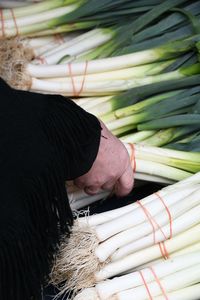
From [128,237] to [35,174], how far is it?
419 mm

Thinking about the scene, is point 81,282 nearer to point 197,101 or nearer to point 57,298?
point 57,298

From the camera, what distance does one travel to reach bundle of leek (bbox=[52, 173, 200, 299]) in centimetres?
154

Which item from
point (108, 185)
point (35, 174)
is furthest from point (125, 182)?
point (35, 174)

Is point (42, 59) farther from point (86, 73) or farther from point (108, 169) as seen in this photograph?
point (108, 169)

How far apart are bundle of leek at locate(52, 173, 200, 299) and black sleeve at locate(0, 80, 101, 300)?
0.14 metres

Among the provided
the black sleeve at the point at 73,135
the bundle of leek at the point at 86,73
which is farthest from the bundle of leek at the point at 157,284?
the bundle of leek at the point at 86,73

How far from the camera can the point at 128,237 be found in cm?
160

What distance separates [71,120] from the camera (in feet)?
4.67

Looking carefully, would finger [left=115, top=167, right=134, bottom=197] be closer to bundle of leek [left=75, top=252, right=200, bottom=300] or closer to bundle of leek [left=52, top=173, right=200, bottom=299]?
bundle of leek [left=52, top=173, right=200, bottom=299]

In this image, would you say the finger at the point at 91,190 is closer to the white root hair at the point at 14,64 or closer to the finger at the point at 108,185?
the finger at the point at 108,185

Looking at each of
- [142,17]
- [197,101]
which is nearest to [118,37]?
[142,17]

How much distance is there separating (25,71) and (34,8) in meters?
0.31

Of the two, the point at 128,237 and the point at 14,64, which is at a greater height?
the point at 14,64

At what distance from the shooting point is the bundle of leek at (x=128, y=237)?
1.54 m
